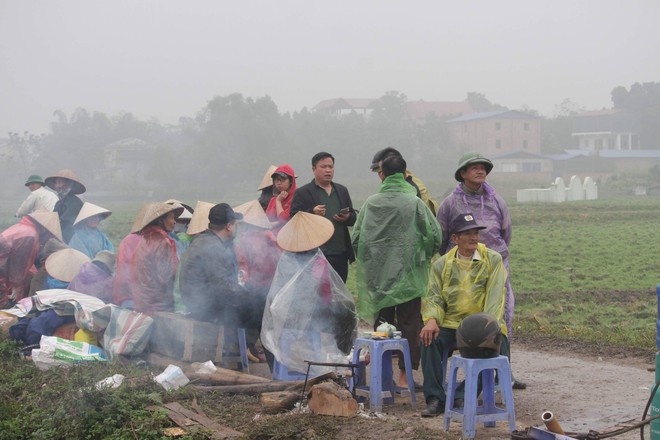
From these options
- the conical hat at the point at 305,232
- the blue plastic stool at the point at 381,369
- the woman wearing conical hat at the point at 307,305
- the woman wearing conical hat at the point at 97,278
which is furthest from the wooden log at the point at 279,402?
the woman wearing conical hat at the point at 97,278

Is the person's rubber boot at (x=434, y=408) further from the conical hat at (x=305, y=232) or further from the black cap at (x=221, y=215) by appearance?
the black cap at (x=221, y=215)

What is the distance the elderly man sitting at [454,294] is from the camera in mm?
6145

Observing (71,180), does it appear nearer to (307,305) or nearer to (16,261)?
(16,261)

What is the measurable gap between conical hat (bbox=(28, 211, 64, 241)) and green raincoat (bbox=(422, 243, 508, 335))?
5862 millimetres

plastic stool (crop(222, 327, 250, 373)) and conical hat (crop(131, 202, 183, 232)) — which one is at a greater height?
conical hat (crop(131, 202, 183, 232))

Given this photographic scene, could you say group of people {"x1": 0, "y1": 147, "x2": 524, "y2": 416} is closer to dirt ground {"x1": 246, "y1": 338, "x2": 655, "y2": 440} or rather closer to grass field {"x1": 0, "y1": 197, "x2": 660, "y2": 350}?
dirt ground {"x1": 246, "y1": 338, "x2": 655, "y2": 440}

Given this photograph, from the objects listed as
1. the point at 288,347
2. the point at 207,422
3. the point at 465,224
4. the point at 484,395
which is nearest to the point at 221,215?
the point at 288,347

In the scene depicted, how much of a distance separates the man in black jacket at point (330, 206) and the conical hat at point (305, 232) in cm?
40

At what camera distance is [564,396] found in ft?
22.1

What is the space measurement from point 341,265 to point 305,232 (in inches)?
31.4

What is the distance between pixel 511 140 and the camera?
7606 cm

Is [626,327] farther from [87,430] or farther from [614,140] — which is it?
[614,140]

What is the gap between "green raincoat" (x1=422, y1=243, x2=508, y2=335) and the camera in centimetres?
616

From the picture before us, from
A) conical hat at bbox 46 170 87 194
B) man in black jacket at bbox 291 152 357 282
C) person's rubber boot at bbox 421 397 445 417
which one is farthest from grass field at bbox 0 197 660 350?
conical hat at bbox 46 170 87 194
